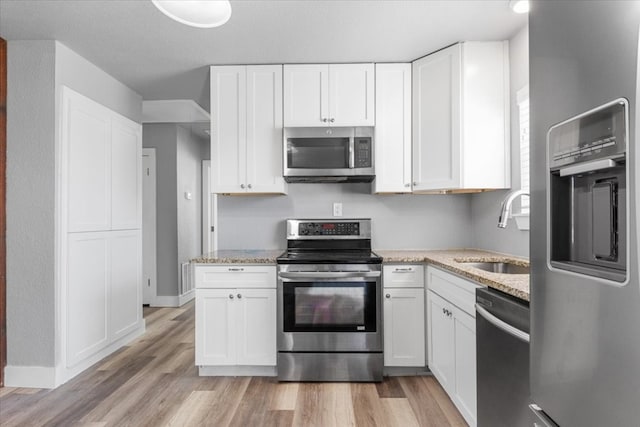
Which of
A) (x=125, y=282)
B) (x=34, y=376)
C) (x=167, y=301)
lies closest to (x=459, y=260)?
(x=125, y=282)

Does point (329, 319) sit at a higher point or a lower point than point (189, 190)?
lower

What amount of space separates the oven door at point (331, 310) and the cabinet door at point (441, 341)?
1.15 ft

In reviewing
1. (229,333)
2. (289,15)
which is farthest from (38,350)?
(289,15)

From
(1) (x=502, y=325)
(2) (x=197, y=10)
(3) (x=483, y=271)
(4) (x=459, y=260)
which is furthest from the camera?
(4) (x=459, y=260)

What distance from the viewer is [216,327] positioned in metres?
2.77

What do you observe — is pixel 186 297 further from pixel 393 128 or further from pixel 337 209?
pixel 393 128

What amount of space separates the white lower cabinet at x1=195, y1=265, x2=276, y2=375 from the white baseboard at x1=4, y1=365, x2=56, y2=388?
975 mm

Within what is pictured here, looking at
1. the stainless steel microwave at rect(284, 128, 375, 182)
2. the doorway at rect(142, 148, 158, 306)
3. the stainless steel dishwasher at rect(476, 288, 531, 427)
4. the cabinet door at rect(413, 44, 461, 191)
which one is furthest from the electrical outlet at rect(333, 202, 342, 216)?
the doorway at rect(142, 148, 158, 306)

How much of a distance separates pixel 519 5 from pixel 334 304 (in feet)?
7.06

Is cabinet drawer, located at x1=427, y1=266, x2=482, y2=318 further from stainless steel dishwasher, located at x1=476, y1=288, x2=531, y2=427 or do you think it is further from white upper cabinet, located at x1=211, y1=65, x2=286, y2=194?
white upper cabinet, located at x1=211, y1=65, x2=286, y2=194

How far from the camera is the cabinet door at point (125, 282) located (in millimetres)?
3318

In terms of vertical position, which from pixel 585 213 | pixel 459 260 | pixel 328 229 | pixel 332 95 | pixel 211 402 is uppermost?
pixel 332 95

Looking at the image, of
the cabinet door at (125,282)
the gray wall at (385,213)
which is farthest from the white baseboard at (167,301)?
the gray wall at (385,213)

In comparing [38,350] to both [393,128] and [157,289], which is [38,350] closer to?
[157,289]
